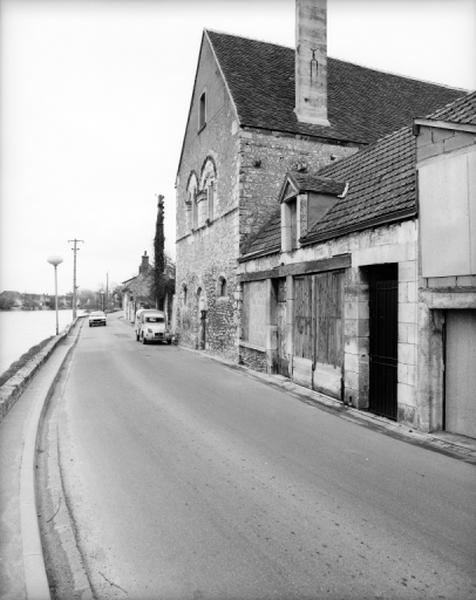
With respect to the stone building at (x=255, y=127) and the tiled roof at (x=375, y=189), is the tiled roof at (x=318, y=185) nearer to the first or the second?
the tiled roof at (x=375, y=189)

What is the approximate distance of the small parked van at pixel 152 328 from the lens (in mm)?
25825

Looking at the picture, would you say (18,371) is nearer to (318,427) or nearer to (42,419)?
(42,419)

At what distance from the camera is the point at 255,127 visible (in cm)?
1688

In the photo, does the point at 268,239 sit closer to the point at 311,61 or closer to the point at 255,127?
the point at 255,127

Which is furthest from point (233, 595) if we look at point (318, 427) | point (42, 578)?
point (318, 427)

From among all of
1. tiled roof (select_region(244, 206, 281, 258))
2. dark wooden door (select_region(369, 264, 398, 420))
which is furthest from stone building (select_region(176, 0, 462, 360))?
dark wooden door (select_region(369, 264, 398, 420))

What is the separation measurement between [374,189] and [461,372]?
15.7 ft

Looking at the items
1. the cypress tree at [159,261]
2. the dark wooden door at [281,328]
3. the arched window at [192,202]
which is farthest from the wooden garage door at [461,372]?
the cypress tree at [159,261]

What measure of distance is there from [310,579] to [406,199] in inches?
274

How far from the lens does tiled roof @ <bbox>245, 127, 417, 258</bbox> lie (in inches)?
352

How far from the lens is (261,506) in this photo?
479 cm

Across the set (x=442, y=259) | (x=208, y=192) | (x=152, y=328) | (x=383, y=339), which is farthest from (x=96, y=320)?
(x=442, y=259)

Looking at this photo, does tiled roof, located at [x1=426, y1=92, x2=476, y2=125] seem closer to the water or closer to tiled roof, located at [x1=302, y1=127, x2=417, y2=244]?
tiled roof, located at [x1=302, y1=127, x2=417, y2=244]

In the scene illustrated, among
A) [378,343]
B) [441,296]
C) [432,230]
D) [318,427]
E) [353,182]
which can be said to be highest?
[353,182]
